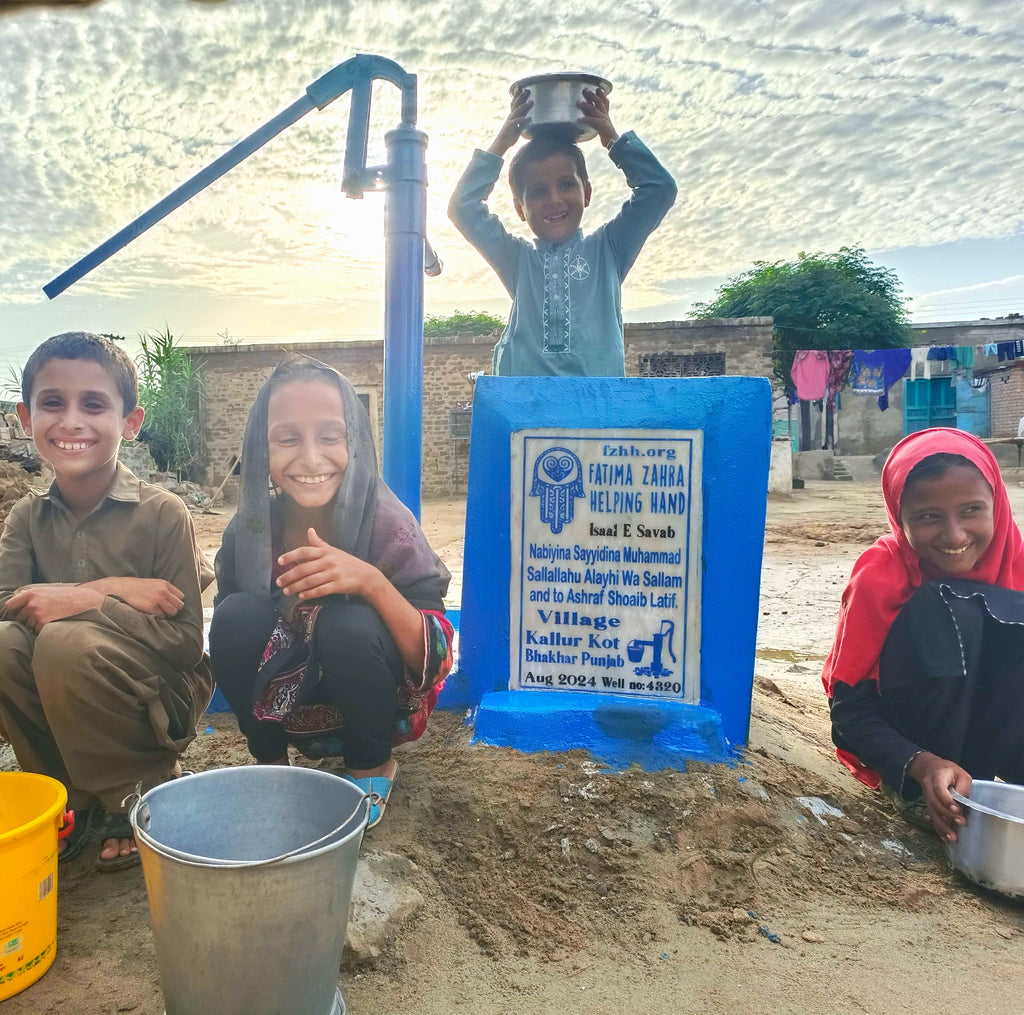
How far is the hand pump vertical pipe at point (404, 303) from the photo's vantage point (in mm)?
2602

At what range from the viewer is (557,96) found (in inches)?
104

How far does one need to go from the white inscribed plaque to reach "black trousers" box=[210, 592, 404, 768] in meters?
0.63

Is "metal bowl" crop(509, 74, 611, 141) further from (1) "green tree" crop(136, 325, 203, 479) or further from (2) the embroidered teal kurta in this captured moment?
(1) "green tree" crop(136, 325, 203, 479)

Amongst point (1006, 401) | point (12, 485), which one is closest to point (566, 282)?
point (12, 485)

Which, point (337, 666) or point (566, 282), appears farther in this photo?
point (566, 282)

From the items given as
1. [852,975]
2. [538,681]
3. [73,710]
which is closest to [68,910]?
[73,710]

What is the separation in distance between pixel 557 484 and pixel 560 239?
1.03 meters

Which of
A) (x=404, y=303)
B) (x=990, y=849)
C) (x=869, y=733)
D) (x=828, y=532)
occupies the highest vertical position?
(x=404, y=303)

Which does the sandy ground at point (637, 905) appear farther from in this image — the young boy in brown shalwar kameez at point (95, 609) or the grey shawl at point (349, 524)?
the grey shawl at point (349, 524)

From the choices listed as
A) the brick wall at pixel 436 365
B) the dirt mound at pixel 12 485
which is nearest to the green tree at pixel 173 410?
the brick wall at pixel 436 365

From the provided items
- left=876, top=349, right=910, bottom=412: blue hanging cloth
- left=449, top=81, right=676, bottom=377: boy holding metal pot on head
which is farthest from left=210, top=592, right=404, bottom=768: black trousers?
left=876, top=349, right=910, bottom=412: blue hanging cloth

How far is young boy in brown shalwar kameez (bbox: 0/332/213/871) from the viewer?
1.79m

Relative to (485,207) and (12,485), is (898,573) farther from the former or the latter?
(12,485)

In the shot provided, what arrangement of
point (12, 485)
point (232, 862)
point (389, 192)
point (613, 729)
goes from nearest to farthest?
point (232, 862) → point (613, 729) → point (389, 192) → point (12, 485)
